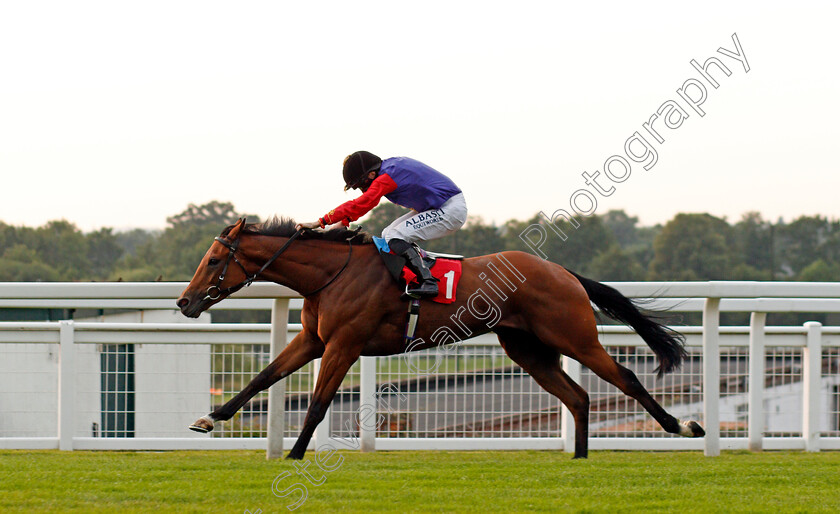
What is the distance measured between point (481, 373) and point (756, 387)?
1861mm

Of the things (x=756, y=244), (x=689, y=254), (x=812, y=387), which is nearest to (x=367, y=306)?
(x=812, y=387)

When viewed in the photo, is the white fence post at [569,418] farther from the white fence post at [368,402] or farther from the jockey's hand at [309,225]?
the jockey's hand at [309,225]

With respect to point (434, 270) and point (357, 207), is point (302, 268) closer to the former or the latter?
point (357, 207)

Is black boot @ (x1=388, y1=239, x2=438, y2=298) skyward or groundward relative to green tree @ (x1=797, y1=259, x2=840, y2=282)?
groundward

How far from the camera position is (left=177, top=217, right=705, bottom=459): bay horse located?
212 inches

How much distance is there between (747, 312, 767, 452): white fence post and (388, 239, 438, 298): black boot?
2343mm

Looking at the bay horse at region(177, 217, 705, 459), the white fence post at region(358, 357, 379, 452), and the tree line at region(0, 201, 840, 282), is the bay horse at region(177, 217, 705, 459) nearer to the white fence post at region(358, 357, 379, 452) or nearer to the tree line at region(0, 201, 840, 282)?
the white fence post at region(358, 357, 379, 452)

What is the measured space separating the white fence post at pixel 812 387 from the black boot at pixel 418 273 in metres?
2.84

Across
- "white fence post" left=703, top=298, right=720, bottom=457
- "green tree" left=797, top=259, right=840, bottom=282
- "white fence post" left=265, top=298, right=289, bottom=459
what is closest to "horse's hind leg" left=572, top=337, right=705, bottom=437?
"white fence post" left=703, top=298, right=720, bottom=457

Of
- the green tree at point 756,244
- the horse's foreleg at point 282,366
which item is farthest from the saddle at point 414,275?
the green tree at point 756,244

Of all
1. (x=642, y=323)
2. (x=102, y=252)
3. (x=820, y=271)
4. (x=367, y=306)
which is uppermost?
(x=102, y=252)

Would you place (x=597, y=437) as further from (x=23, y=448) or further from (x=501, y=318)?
(x=23, y=448)

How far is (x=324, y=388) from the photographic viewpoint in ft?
17.3

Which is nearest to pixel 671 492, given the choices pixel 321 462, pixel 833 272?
pixel 321 462
